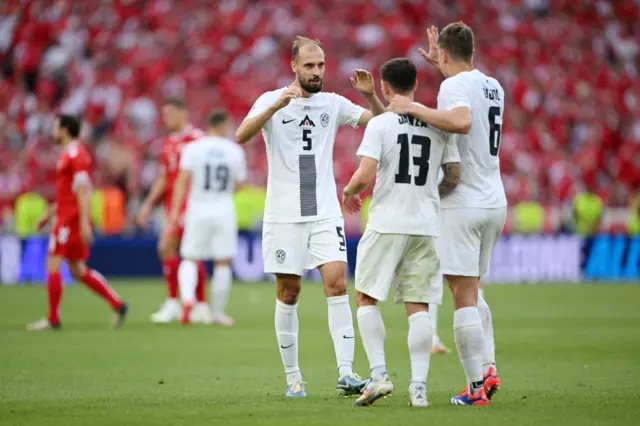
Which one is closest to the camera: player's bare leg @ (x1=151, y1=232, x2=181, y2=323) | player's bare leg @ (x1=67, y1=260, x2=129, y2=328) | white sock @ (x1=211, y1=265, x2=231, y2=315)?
player's bare leg @ (x1=67, y1=260, x2=129, y2=328)

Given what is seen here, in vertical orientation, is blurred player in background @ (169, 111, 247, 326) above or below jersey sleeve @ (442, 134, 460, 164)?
below

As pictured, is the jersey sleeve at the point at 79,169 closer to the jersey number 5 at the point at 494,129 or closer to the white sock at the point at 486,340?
the white sock at the point at 486,340

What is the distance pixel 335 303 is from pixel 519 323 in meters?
6.96

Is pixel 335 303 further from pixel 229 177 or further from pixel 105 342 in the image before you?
pixel 229 177

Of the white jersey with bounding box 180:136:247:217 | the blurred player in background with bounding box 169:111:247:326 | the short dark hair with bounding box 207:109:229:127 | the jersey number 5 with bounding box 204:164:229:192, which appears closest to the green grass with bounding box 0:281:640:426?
the blurred player in background with bounding box 169:111:247:326

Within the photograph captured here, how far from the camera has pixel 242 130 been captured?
7527mm

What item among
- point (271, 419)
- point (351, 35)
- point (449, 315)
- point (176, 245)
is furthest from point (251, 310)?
point (351, 35)

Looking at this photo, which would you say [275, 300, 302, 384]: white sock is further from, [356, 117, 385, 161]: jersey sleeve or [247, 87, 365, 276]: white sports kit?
[356, 117, 385, 161]: jersey sleeve

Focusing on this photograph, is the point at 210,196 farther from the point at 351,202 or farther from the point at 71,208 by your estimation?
the point at 351,202

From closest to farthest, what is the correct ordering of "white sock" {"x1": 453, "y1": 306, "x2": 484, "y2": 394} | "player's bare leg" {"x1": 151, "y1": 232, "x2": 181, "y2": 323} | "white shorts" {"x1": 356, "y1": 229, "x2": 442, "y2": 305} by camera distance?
"white shorts" {"x1": 356, "y1": 229, "x2": 442, "y2": 305} → "white sock" {"x1": 453, "y1": 306, "x2": 484, "y2": 394} → "player's bare leg" {"x1": 151, "y1": 232, "x2": 181, "y2": 323}

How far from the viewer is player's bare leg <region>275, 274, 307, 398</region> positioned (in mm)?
7812

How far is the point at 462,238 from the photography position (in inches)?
286

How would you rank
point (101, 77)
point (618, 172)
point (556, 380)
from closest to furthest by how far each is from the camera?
point (556, 380), point (101, 77), point (618, 172)

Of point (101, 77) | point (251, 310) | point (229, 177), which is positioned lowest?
point (251, 310)
